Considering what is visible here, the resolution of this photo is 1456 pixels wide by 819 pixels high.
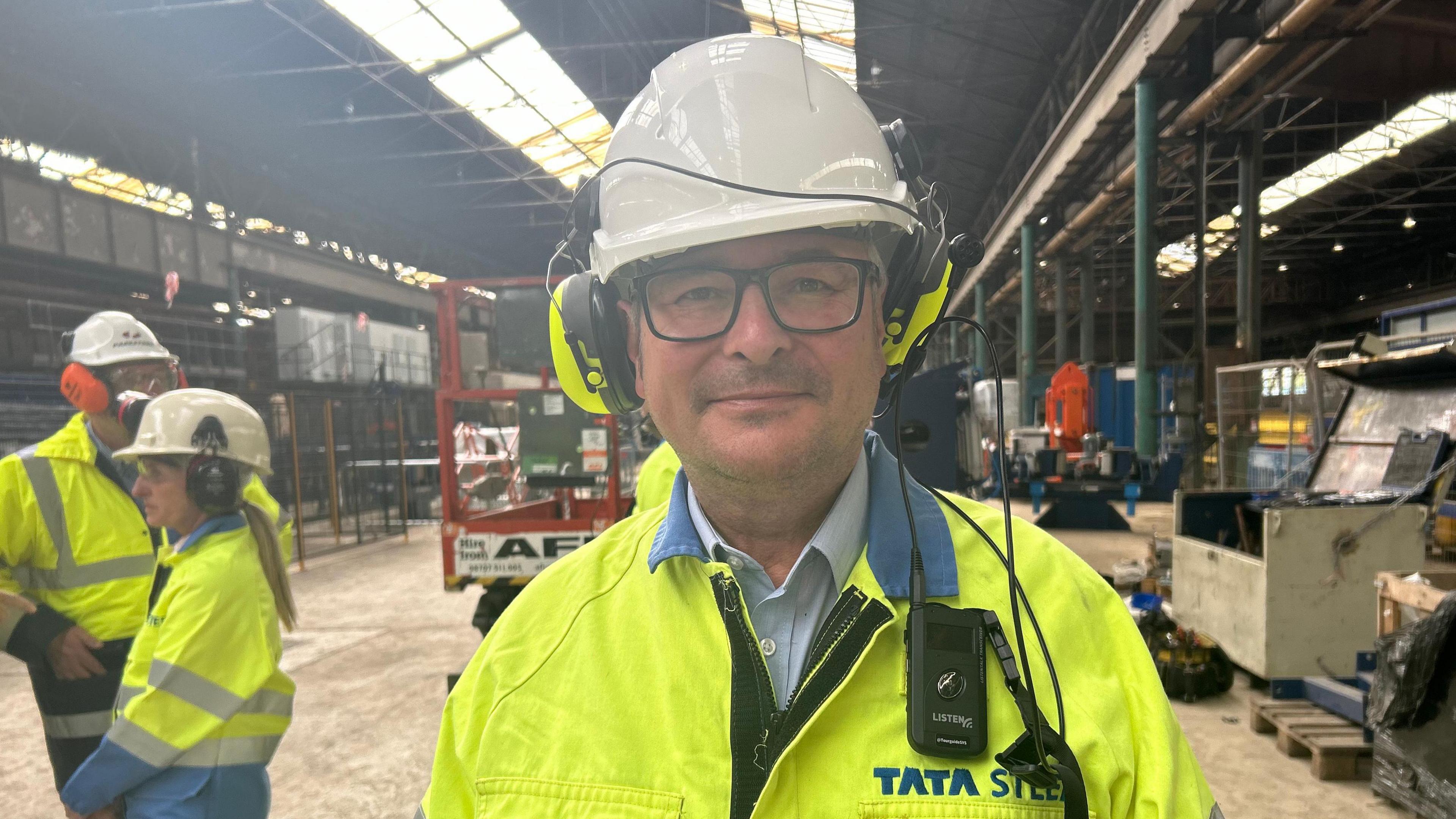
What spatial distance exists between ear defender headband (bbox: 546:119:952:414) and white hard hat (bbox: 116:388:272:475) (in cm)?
175

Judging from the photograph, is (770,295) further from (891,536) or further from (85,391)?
(85,391)

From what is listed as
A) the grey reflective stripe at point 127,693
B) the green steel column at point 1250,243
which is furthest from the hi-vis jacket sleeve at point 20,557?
the green steel column at point 1250,243

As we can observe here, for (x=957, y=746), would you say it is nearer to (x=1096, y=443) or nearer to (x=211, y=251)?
(x=1096, y=443)

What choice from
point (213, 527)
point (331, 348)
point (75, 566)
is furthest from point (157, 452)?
point (331, 348)

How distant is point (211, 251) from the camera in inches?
613

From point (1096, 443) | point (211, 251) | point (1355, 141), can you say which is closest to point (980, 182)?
point (1355, 141)

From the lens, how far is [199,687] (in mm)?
2100

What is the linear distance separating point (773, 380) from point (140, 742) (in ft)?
6.96

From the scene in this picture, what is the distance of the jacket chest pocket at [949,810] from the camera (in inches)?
35.9

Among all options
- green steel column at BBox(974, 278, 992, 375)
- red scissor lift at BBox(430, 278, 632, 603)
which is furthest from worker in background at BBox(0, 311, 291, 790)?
green steel column at BBox(974, 278, 992, 375)

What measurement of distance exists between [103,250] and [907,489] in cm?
1671

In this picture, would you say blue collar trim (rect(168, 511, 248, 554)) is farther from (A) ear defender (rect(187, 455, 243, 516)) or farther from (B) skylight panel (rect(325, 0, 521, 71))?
(B) skylight panel (rect(325, 0, 521, 71))

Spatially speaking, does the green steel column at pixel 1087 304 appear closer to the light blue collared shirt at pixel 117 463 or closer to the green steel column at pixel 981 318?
the green steel column at pixel 981 318

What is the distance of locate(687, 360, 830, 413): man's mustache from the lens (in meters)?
1.08
